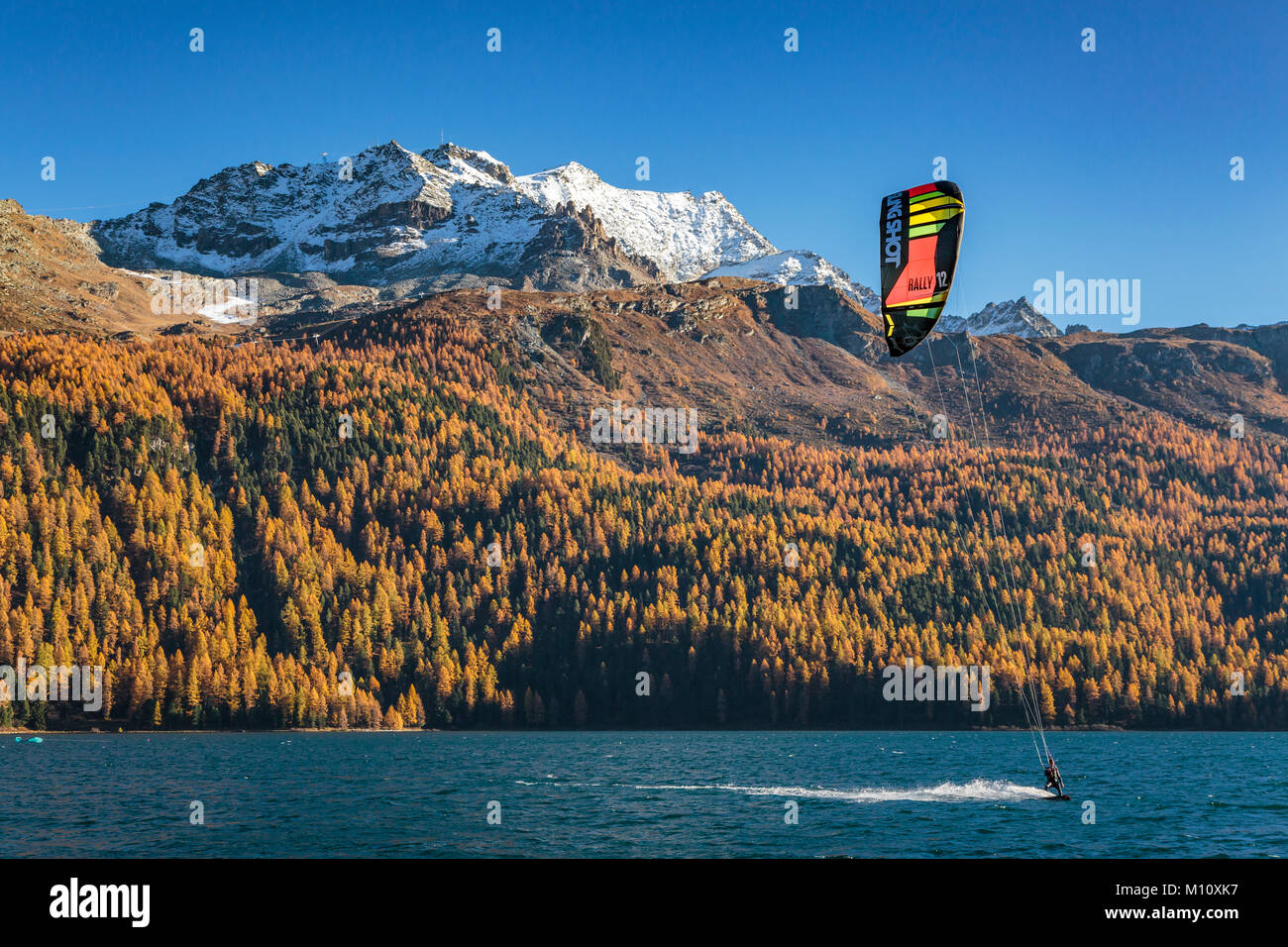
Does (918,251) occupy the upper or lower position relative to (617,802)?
upper

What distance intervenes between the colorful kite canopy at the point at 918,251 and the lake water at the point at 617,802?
41607 millimetres

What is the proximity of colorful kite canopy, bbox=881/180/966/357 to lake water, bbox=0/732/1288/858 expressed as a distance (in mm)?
41607

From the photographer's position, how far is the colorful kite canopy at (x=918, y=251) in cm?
4568

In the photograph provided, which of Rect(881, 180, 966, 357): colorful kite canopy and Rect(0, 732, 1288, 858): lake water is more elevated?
Rect(881, 180, 966, 357): colorful kite canopy

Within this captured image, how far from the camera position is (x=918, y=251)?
46.9m

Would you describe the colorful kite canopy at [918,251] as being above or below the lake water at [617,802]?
above

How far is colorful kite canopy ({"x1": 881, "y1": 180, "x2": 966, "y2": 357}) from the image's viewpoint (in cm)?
4568

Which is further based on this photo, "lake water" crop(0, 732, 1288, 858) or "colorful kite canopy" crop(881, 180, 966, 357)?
"lake water" crop(0, 732, 1288, 858)

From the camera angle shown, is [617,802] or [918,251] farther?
[617,802]

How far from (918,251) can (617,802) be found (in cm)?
6883
